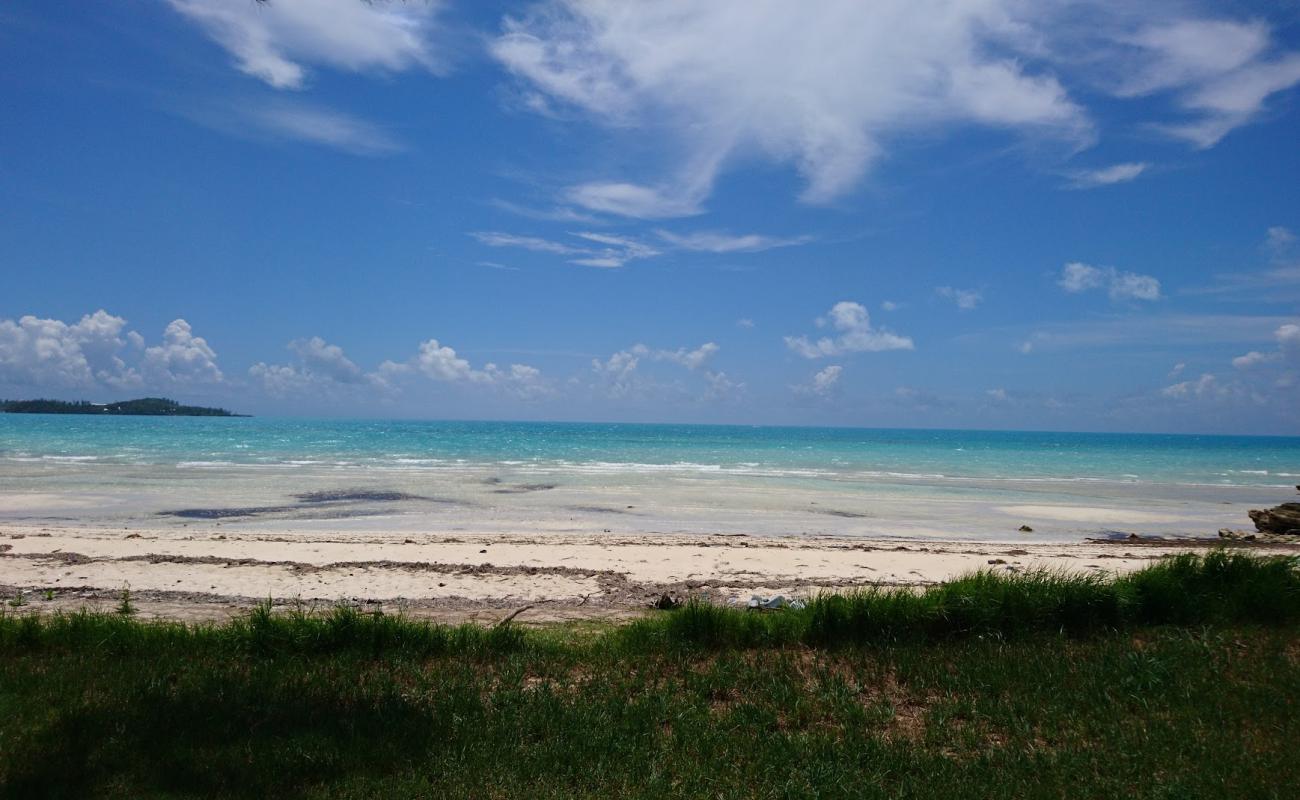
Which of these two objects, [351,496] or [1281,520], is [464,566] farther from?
[1281,520]

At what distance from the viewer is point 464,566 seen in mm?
13281

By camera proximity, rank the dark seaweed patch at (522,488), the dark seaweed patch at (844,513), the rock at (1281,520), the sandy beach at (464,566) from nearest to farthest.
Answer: the sandy beach at (464,566) < the rock at (1281,520) < the dark seaweed patch at (844,513) < the dark seaweed patch at (522,488)

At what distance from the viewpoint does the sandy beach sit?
1038 centimetres

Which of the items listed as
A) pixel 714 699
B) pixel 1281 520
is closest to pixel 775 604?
pixel 714 699

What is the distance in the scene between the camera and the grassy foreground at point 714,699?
15.1 feet

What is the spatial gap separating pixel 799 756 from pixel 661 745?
0.95 m

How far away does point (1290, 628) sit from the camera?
714 cm

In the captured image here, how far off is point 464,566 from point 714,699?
823cm

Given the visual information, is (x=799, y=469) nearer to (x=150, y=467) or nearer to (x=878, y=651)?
(x=150, y=467)

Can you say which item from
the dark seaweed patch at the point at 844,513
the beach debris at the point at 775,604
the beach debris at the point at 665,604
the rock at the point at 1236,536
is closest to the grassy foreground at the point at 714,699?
the beach debris at the point at 775,604

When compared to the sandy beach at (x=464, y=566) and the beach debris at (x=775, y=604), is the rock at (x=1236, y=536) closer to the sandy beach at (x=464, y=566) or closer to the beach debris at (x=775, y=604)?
the sandy beach at (x=464, y=566)

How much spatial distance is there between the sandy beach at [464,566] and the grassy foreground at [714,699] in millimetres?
2184

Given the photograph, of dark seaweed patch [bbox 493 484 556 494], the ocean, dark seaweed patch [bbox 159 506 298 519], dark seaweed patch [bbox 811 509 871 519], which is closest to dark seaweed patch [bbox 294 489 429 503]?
the ocean

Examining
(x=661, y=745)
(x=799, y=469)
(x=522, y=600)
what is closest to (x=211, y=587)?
(x=522, y=600)
